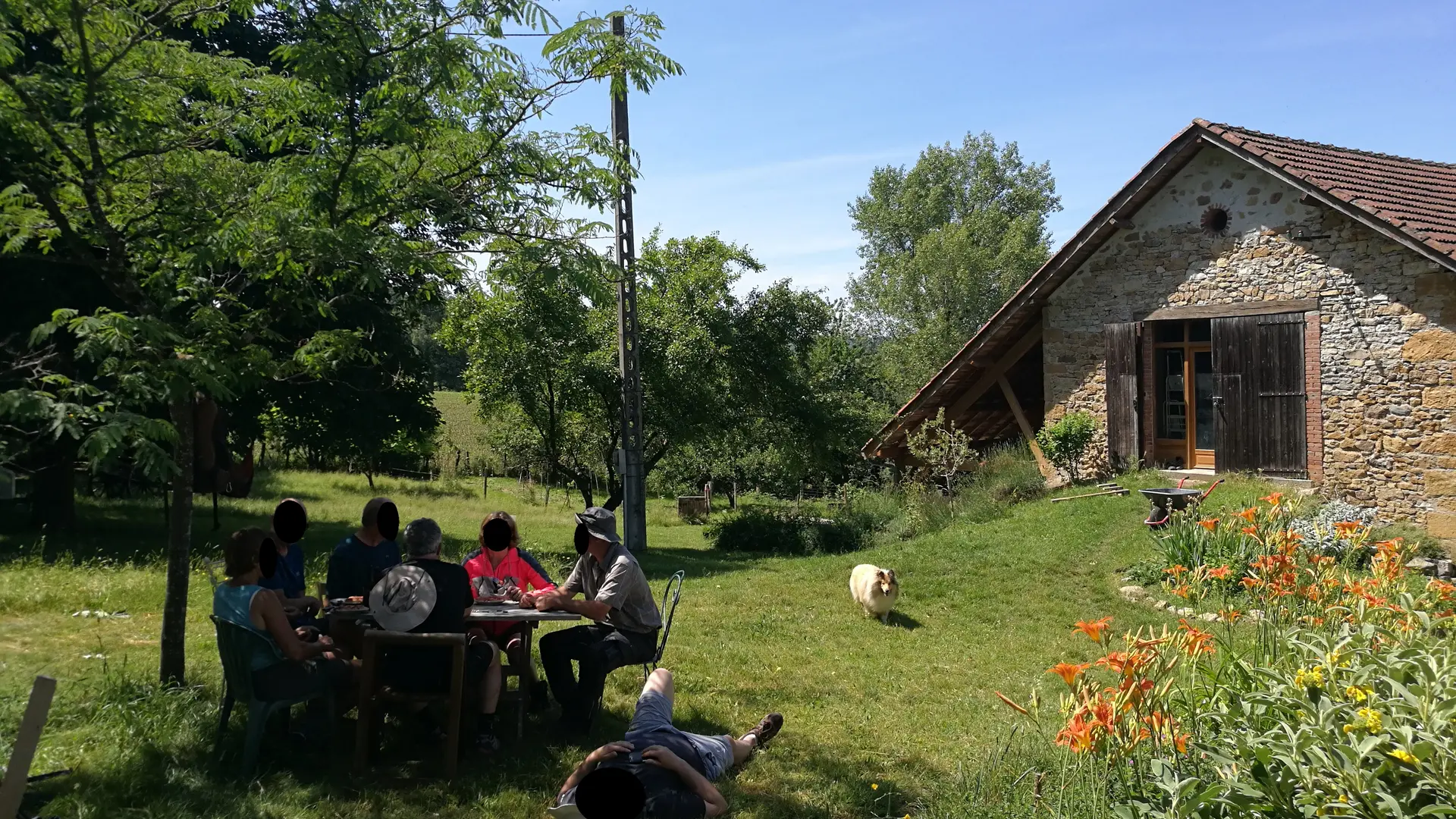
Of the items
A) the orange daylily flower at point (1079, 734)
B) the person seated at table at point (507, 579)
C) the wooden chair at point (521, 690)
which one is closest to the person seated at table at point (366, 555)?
the person seated at table at point (507, 579)

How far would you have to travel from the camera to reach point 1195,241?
1361 cm

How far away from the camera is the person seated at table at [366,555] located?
5812 mm

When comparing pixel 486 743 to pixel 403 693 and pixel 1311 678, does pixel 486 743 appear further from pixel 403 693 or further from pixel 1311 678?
pixel 1311 678

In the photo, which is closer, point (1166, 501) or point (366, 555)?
point (366, 555)

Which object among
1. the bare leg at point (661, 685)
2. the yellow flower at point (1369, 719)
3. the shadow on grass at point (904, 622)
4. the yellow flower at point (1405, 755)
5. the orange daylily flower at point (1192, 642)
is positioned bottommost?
the shadow on grass at point (904, 622)

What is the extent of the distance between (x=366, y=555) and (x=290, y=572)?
0.57 metres

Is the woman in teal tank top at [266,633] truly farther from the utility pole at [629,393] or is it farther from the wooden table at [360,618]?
the utility pole at [629,393]

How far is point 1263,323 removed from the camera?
12.9 metres

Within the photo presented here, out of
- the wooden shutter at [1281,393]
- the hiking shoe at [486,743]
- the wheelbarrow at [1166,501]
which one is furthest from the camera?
the wooden shutter at [1281,393]

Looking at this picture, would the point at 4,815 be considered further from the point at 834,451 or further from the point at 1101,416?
the point at 834,451

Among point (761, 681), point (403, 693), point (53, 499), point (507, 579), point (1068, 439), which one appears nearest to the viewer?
point (403, 693)

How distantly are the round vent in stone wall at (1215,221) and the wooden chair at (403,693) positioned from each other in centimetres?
1228

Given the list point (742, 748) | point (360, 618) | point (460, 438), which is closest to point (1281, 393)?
point (742, 748)

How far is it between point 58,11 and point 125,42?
0.36m
